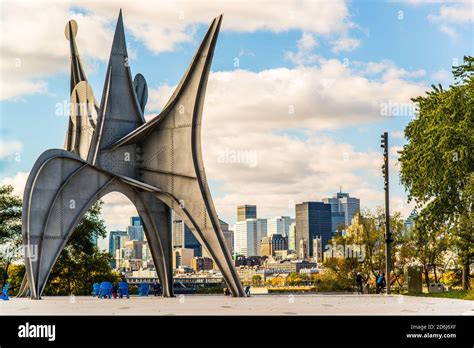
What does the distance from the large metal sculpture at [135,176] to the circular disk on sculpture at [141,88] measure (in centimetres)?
104

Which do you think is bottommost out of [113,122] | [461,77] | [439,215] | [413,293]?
[413,293]

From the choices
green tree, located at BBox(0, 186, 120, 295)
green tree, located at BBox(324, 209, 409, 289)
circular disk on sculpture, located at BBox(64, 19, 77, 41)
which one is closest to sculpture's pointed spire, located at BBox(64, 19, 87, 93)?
circular disk on sculpture, located at BBox(64, 19, 77, 41)

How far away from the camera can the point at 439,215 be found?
41594 mm

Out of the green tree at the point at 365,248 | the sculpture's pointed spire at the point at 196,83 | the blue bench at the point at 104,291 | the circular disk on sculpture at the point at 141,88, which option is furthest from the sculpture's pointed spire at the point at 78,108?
the green tree at the point at 365,248

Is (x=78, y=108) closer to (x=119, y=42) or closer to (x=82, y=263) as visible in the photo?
(x=119, y=42)

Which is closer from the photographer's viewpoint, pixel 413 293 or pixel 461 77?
pixel 413 293

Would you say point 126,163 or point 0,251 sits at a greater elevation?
point 126,163

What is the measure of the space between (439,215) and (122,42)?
64.6ft

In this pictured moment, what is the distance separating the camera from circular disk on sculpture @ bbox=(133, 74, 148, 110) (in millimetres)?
36688

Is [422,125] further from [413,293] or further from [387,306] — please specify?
[387,306]

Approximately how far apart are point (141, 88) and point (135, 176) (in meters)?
4.97
